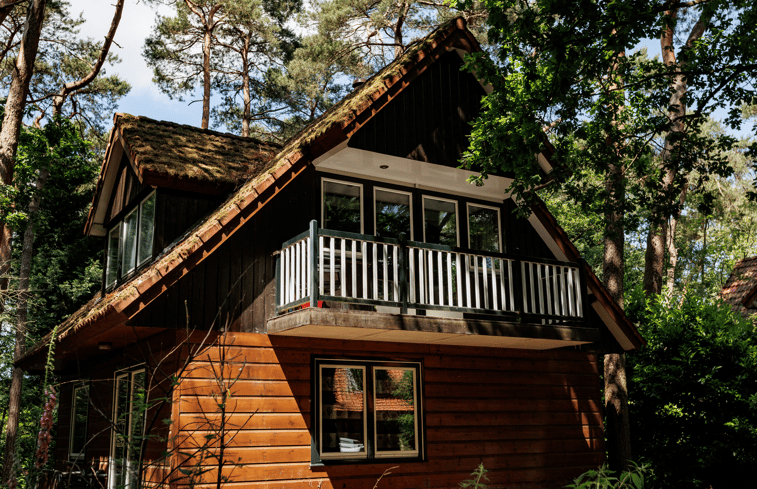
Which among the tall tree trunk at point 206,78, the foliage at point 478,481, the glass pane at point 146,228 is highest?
the tall tree trunk at point 206,78

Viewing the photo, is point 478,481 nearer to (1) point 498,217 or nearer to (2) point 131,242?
(1) point 498,217

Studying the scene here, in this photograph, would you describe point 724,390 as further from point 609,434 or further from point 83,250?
point 83,250

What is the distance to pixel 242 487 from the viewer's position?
8.65 m

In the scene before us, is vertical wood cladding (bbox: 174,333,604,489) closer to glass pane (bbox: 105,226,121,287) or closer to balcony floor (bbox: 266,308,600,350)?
balcony floor (bbox: 266,308,600,350)

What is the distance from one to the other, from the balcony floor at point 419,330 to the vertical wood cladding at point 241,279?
1.56 ft

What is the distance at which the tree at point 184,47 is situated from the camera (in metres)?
26.4

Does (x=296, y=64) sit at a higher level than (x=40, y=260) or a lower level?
higher

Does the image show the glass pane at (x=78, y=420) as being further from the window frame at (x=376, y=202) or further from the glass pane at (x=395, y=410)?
the window frame at (x=376, y=202)

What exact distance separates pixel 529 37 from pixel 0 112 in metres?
13.9

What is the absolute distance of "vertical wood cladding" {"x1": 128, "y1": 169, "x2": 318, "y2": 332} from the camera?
8.80 m

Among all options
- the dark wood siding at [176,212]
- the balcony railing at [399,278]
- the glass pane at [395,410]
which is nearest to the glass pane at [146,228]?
the dark wood siding at [176,212]

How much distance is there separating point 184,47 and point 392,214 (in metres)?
19.8

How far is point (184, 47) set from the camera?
2748 centimetres

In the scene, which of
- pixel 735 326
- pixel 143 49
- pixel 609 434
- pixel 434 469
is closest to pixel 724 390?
pixel 735 326
